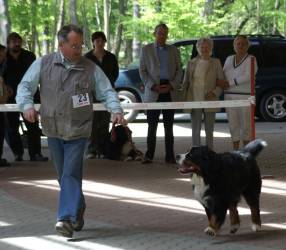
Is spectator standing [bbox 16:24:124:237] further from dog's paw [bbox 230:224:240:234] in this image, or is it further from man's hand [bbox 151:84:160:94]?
man's hand [bbox 151:84:160:94]

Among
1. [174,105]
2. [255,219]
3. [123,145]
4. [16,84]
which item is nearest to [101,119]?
[123,145]

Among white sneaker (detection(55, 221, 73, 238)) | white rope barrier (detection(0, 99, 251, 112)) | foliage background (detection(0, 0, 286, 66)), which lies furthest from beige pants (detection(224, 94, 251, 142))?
foliage background (detection(0, 0, 286, 66))

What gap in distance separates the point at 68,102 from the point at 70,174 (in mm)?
673

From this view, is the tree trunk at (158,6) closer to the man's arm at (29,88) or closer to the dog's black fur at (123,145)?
the dog's black fur at (123,145)

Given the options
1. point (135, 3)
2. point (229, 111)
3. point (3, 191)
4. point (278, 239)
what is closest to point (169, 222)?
point (278, 239)

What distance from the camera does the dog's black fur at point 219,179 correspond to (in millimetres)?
6539

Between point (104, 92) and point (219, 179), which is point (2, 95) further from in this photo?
point (219, 179)

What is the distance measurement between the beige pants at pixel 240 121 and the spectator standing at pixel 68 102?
4429mm

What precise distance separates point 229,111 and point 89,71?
468 centimetres

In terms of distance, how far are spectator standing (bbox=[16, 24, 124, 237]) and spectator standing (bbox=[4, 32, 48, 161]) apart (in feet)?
16.4

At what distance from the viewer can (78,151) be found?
21.7 ft

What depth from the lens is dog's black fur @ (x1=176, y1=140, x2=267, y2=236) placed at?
654cm

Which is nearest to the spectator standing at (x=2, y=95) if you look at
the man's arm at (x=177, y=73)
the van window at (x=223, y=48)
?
the man's arm at (x=177, y=73)

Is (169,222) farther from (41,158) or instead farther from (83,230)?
(41,158)
